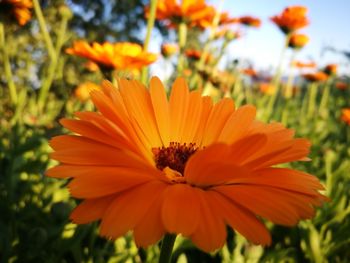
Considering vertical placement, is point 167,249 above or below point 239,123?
below

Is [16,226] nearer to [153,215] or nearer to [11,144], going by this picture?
[11,144]

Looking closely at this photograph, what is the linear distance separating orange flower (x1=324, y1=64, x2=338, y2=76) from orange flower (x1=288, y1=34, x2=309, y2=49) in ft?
4.22

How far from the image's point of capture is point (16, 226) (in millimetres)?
1294

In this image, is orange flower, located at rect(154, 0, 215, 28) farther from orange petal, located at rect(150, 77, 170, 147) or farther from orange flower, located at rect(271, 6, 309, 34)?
orange petal, located at rect(150, 77, 170, 147)

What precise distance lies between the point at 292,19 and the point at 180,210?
2627 mm

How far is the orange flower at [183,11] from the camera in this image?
209 centimetres

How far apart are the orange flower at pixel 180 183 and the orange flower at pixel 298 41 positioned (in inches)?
105

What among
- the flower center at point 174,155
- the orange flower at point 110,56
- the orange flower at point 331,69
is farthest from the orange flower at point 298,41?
the flower center at point 174,155

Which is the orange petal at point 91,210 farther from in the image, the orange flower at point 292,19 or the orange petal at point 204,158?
the orange flower at point 292,19

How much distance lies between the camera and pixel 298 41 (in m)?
3.28

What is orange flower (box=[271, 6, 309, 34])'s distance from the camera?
2.86 metres

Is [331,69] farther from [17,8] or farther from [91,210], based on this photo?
[91,210]

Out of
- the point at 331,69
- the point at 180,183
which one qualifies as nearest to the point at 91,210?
the point at 180,183

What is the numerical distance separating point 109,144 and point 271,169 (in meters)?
0.26
